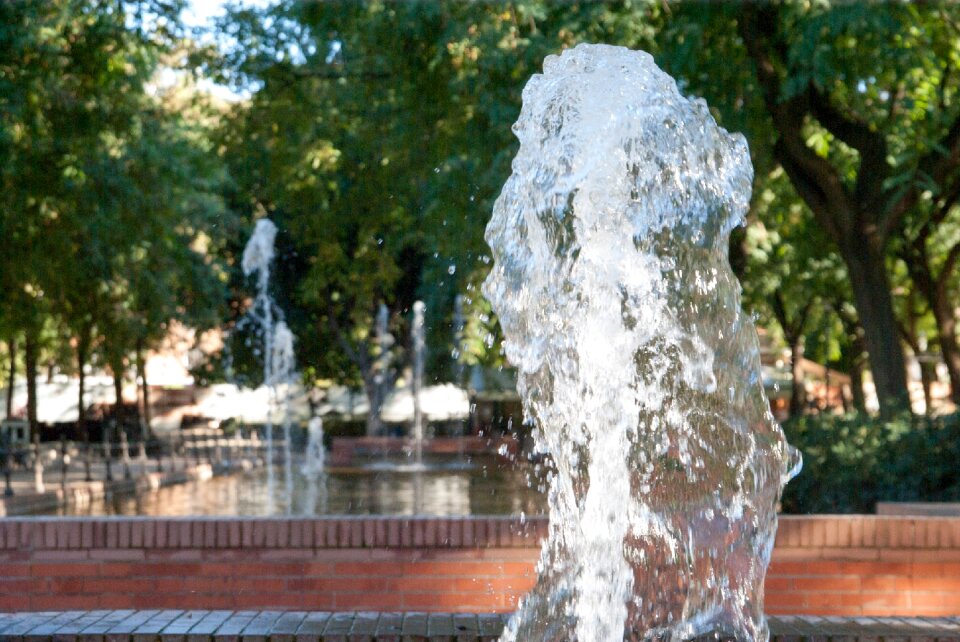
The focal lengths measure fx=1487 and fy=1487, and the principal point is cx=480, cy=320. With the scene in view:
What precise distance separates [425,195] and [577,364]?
14425 millimetres

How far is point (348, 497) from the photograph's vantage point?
19.3 m

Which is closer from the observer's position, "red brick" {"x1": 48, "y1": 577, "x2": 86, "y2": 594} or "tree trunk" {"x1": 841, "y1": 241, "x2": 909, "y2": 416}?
"red brick" {"x1": 48, "y1": 577, "x2": 86, "y2": 594}

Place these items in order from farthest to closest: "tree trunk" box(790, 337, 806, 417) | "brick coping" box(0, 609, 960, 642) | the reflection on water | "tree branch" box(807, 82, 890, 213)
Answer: "tree trunk" box(790, 337, 806, 417) → "tree branch" box(807, 82, 890, 213) → the reflection on water → "brick coping" box(0, 609, 960, 642)

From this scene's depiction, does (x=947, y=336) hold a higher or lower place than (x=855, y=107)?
lower

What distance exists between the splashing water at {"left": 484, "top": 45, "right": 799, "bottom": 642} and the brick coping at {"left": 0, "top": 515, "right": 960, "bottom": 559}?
0.52 meters

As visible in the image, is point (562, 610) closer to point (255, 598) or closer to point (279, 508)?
point (255, 598)

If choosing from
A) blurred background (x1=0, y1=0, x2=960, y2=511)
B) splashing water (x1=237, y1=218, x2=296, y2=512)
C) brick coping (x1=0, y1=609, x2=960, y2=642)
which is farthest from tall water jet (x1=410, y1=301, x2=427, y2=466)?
brick coping (x1=0, y1=609, x2=960, y2=642)

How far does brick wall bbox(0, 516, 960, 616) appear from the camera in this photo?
24.9 feet

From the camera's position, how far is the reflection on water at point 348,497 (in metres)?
17.0

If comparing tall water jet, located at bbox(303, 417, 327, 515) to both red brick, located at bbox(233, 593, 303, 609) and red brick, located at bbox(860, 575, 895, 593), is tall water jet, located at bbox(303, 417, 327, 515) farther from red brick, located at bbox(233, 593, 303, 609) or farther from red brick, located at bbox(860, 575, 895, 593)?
red brick, located at bbox(860, 575, 895, 593)

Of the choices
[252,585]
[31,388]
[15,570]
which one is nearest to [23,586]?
[15,570]

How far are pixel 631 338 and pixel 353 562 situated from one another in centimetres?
184

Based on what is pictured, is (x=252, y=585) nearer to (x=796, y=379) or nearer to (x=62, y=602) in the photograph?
(x=62, y=602)

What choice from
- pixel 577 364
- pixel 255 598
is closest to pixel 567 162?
pixel 577 364
